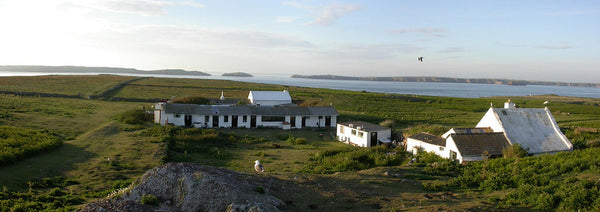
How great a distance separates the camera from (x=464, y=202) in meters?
11.8

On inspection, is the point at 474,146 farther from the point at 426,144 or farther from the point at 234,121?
the point at 234,121

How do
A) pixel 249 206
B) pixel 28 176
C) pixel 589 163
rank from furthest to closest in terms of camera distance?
pixel 28 176 → pixel 589 163 → pixel 249 206

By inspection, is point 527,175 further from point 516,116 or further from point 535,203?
Result: point 516,116

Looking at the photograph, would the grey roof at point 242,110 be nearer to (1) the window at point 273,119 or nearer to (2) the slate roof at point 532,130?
(1) the window at point 273,119

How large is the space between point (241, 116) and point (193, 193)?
28.6 meters

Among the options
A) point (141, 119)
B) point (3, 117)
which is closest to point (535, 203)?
point (141, 119)

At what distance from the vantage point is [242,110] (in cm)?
3900

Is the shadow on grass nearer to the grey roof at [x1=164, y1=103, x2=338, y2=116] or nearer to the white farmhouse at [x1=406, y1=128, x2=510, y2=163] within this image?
the grey roof at [x1=164, y1=103, x2=338, y2=116]

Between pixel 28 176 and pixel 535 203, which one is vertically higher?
pixel 535 203

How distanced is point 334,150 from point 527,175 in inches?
500

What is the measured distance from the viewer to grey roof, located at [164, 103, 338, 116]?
3750cm

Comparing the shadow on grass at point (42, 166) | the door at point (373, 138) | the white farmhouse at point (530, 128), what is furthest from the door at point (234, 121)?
the white farmhouse at point (530, 128)

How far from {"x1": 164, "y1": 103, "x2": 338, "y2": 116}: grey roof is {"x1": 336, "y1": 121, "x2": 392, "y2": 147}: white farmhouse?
25.1 feet

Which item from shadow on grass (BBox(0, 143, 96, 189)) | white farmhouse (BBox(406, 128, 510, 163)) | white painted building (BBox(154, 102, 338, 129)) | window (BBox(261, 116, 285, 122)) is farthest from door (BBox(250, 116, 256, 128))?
white farmhouse (BBox(406, 128, 510, 163))
